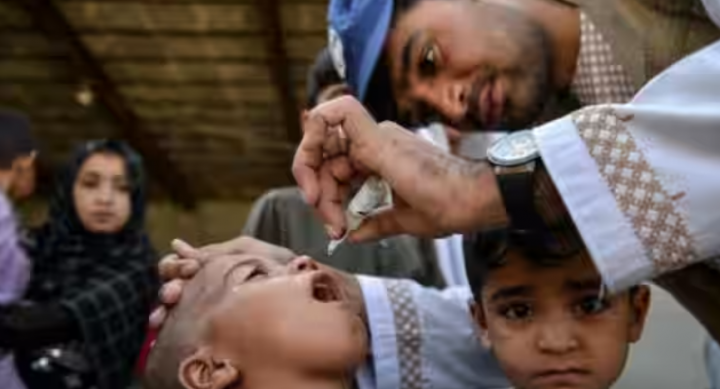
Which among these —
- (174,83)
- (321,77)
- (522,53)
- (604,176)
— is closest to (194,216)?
(174,83)

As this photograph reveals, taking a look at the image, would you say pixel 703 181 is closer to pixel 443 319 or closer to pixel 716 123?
pixel 716 123

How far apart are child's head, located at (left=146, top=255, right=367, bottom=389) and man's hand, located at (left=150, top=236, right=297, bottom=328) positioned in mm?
15

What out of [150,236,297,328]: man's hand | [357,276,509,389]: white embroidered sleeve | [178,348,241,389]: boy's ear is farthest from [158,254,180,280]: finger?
[357,276,509,389]: white embroidered sleeve

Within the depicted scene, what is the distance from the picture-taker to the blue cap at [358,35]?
5.76 feet

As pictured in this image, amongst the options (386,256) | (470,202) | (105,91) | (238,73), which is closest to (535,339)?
(470,202)

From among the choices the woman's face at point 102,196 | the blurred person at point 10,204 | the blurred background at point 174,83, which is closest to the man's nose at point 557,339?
the blurred person at point 10,204

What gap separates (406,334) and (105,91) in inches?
231

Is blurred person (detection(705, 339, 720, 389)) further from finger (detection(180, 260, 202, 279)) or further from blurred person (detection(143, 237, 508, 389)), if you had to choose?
finger (detection(180, 260, 202, 279))

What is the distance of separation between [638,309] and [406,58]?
1.38 feet

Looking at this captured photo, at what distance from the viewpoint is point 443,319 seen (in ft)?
5.41

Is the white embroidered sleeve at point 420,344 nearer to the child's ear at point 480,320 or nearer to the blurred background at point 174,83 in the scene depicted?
the child's ear at point 480,320

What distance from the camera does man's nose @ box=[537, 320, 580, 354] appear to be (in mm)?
1430

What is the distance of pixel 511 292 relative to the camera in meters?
1.46

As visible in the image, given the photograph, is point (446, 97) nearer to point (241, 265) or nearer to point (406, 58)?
point (406, 58)
